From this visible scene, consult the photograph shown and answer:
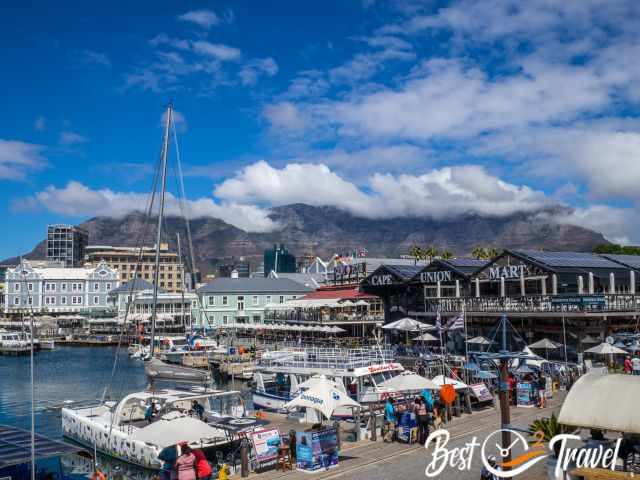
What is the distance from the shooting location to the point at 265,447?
19.7 meters

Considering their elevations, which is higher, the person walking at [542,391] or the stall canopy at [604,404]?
the stall canopy at [604,404]

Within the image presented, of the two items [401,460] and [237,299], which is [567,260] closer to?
[401,460]

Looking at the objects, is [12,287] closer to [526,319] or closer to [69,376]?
[69,376]

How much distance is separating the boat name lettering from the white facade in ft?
310

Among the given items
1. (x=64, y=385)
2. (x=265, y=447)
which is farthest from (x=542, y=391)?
(x=64, y=385)

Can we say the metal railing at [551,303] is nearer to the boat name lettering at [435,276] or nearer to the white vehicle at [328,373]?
the boat name lettering at [435,276]

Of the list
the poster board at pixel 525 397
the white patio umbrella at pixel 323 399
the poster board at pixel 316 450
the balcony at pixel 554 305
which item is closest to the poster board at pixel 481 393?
the poster board at pixel 525 397

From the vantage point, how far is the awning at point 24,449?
17.0 meters

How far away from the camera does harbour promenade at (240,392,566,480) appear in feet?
58.7

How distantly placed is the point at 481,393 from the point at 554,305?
18.3 metres

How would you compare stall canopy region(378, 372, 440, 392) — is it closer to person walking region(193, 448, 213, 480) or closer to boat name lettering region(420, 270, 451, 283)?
person walking region(193, 448, 213, 480)

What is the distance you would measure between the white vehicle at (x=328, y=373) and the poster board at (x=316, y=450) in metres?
6.30

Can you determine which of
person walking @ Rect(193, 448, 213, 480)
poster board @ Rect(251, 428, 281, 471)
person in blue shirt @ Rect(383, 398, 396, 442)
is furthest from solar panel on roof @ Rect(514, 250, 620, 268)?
person walking @ Rect(193, 448, 213, 480)

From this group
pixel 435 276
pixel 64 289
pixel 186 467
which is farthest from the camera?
pixel 64 289
